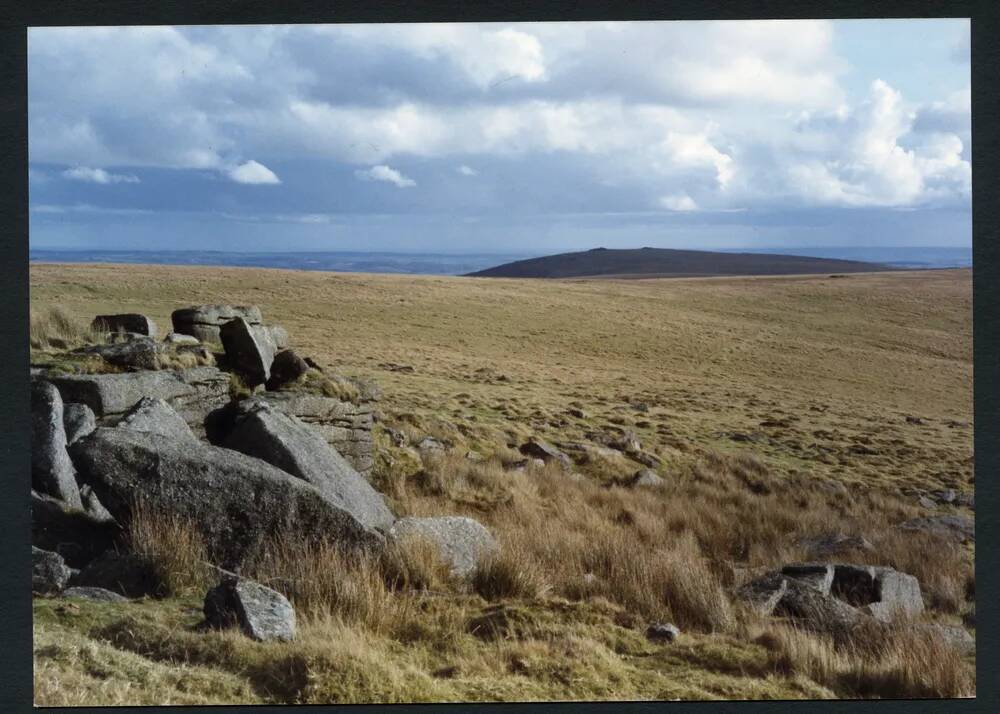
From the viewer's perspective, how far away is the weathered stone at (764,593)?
777 centimetres

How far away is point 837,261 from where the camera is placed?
457 feet

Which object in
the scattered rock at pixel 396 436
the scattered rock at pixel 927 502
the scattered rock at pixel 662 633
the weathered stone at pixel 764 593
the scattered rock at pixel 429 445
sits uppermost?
the scattered rock at pixel 396 436

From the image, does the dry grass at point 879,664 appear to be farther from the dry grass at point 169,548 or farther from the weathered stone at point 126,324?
the weathered stone at point 126,324

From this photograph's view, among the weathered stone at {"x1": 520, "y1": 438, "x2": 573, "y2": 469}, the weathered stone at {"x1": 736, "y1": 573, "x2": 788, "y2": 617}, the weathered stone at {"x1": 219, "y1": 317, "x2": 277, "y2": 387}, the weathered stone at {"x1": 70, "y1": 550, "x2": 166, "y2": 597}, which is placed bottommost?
the weathered stone at {"x1": 736, "y1": 573, "x2": 788, "y2": 617}

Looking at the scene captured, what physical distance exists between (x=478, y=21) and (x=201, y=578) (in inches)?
212

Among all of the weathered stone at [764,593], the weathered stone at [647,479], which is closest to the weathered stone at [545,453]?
the weathered stone at [647,479]

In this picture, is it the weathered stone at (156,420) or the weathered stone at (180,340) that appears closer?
the weathered stone at (156,420)

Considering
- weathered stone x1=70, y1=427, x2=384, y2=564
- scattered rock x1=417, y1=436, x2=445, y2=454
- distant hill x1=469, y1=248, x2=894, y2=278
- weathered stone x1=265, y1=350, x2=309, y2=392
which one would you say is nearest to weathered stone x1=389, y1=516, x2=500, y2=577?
weathered stone x1=70, y1=427, x2=384, y2=564

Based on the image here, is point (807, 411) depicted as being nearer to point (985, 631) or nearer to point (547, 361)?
point (547, 361)

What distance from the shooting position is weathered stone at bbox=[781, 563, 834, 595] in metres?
8.34

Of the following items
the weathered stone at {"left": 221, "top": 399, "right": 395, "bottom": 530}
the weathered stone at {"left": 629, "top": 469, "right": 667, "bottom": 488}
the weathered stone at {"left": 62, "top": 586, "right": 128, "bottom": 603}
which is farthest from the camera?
the weathered stone at {"left": 629, "top": 469, "right": 667, "bottom": 488}

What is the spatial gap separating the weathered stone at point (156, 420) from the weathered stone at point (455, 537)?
212 cm

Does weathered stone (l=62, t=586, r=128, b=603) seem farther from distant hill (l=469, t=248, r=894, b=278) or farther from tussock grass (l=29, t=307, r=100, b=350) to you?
distant hill (l=469, t=248, r=894, b=278)

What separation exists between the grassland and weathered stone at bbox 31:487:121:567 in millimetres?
614
